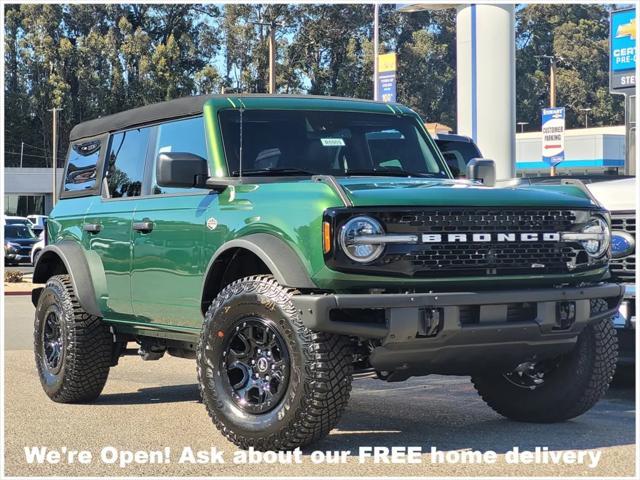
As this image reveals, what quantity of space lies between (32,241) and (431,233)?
1312 inches

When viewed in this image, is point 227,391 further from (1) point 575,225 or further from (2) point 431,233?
(1) point 575,225

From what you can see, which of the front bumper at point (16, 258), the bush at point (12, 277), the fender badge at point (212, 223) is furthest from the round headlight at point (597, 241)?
the front bumper at point (16, 258)

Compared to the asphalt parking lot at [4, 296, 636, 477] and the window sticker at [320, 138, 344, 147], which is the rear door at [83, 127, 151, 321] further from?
the window sticker at [320, 138, 344, 147]

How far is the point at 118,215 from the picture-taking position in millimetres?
7492

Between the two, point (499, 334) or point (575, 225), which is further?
point (575, 225)

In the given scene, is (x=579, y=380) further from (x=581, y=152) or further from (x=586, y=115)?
(x=586, y=115)

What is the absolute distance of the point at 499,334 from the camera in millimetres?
5660

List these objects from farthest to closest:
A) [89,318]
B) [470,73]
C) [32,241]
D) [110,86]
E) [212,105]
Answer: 1. [110,86]
2. [32,241]
3. [470,73]
4. [89,318]
5. [212,105]

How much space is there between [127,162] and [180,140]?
2.71 ft

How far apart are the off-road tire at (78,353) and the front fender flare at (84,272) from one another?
0.40 ft

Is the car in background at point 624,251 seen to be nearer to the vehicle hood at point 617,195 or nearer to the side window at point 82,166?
the vehicle hood at point 617,195

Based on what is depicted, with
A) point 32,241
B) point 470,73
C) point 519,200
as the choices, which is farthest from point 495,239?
point 32,241

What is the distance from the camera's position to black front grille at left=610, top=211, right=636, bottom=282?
798 cm

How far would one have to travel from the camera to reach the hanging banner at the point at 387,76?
28.5 metres
